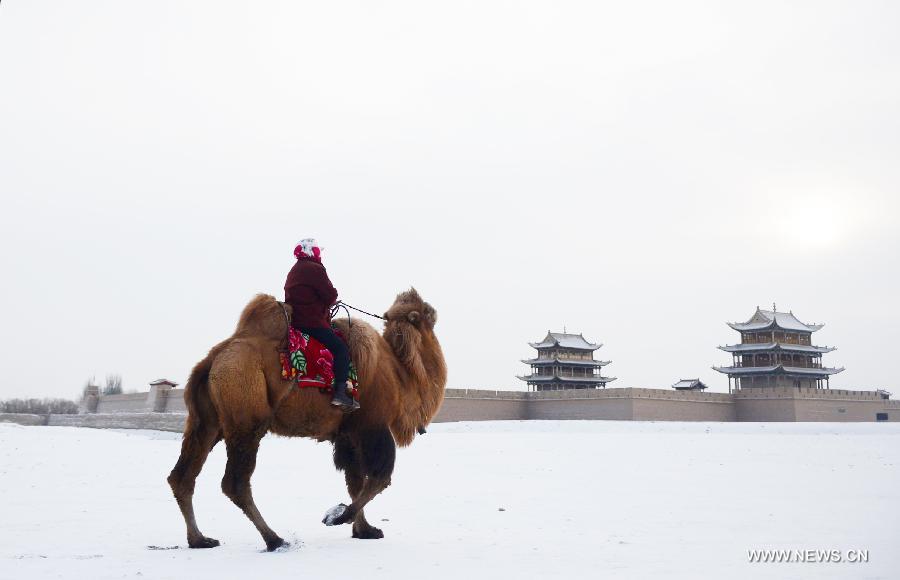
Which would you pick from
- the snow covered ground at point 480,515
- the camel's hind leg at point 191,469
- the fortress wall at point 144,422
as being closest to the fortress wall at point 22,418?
the fortress wall at point 144,422

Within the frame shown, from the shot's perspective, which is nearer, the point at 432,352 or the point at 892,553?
the point at 892,553

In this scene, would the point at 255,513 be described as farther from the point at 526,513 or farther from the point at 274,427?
the point at 526,513

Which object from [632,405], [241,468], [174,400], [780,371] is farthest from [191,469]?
[780,371]

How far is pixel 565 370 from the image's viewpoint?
5144 centimetres

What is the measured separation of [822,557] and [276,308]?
3745mm

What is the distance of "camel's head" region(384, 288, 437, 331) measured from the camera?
6191 millimetres

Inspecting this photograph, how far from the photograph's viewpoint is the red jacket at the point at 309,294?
5.49 metres

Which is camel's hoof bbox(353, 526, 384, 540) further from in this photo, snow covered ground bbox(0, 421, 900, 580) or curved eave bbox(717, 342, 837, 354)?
curved eave bbox(717, 342, 837, 354)

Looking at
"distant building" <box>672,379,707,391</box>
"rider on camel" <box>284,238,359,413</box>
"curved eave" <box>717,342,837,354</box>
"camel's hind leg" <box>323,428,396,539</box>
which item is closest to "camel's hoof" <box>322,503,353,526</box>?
"camel's hind leg" <box>323,428,396,539</box>

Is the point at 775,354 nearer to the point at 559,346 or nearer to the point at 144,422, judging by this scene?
the point at 559,346

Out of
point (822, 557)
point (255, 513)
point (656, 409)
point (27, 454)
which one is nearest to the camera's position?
point (822, 557)

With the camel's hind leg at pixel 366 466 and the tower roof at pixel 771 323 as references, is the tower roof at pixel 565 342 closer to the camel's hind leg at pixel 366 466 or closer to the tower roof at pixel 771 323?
the tower roof at pixel 771 323

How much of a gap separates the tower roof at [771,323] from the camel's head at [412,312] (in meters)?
44.7

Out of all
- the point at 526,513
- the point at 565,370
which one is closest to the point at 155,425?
the point at 526,513
